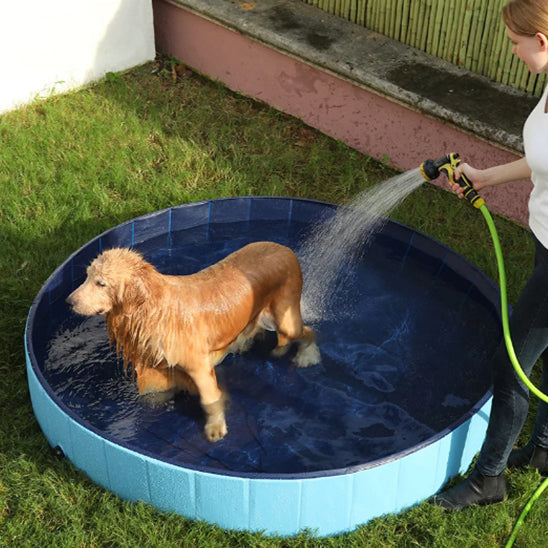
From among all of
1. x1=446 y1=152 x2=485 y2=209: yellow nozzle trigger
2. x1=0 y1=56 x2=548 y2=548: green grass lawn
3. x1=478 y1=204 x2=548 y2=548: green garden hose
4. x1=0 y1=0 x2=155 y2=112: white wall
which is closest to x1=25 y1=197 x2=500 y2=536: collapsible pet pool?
x1=0 y1=56 x2=548 y2=548: green grass lawn

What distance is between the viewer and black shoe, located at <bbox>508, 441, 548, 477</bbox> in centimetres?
420

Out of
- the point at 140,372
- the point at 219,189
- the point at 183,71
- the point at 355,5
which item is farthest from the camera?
Result: the point at 183,71

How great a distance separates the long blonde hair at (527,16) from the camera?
3.20 meters

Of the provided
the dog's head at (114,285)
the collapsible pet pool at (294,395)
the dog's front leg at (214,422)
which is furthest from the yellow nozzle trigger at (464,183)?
the dog's front leg at (214,422)

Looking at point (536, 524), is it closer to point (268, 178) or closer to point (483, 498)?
point (483, 498)

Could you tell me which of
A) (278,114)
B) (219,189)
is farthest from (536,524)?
(278,114)

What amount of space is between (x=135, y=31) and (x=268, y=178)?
7.28ft

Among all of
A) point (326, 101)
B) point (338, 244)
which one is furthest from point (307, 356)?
point (326, 101)

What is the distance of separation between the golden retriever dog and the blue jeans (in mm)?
1238

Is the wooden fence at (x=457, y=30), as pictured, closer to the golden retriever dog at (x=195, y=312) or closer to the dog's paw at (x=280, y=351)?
the golden retriever dog at (x=195, y=312)

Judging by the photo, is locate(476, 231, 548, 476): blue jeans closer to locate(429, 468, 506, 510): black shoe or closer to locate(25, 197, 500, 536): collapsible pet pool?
locate(429, 468, 506, 510): black shoe

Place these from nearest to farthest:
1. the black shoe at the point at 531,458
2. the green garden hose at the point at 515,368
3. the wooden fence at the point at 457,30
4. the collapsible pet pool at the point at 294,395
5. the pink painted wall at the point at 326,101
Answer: the green garden hose at the point at 515,368
the collapsible pet pool at the point at 294,395
the black shoe at the point at 531,458
the pink painted wall at the point at 326,101
the wooden fence at the point at 457,30

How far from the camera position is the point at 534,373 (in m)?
4.79

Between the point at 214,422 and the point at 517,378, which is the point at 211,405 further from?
the point at 517,378
